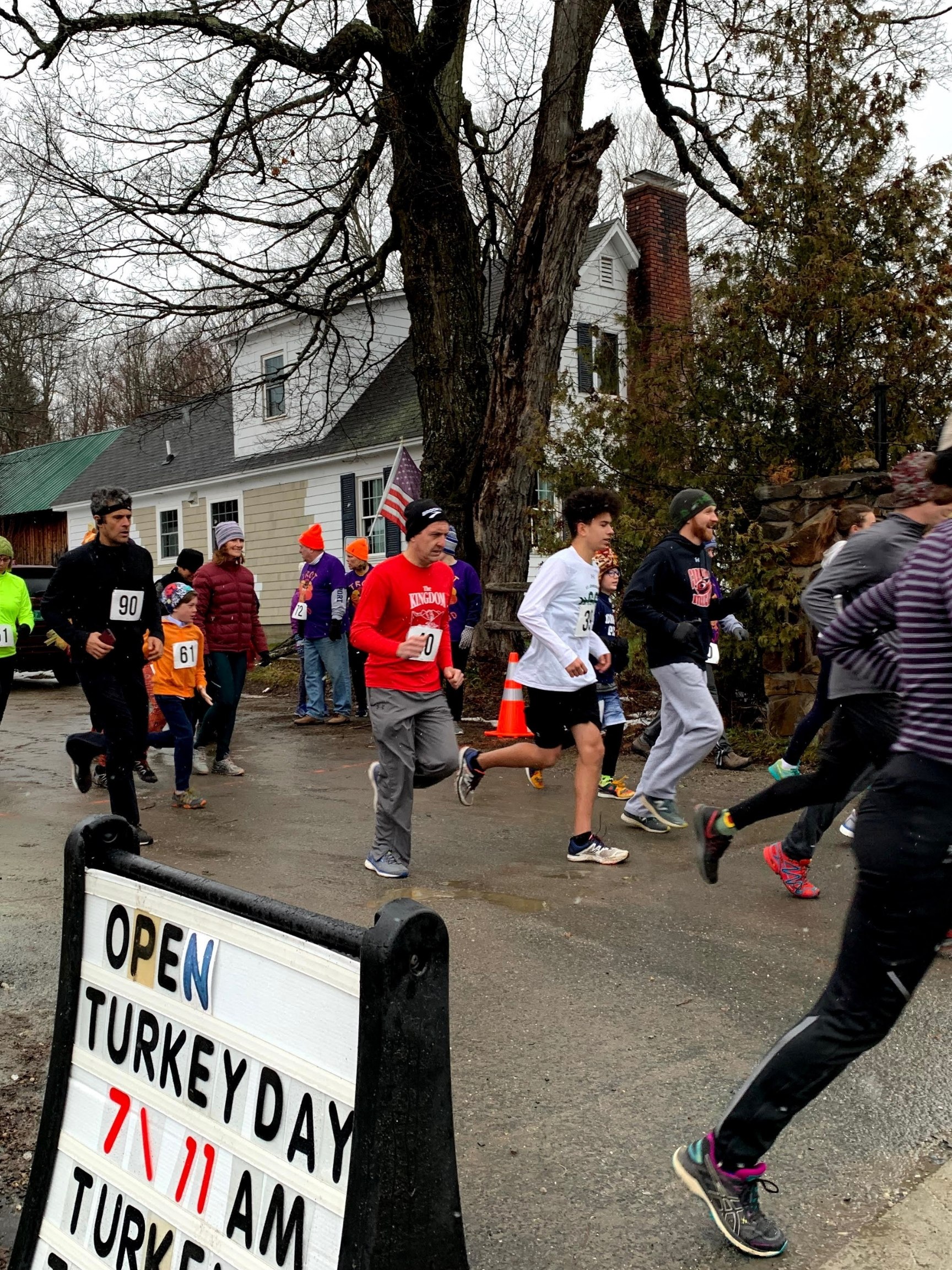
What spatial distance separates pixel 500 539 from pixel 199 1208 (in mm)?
12421

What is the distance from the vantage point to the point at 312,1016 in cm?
199

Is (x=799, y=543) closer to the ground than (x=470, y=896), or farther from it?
farther from it

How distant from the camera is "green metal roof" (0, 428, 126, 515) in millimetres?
36969

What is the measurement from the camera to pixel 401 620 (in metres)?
6.14

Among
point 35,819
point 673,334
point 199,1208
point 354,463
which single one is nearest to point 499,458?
point 673,334

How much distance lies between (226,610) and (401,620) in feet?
11.8

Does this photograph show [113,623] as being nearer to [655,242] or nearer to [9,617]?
[9,617]

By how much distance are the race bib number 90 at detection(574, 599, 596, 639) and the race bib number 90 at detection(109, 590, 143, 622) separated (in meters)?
2.65

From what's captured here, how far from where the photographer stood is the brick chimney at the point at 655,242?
24609 millimetres

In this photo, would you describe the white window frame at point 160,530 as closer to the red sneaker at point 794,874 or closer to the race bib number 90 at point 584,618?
the race bib number 90 at point 584,618

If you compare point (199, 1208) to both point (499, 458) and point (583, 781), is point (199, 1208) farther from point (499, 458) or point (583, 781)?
point (499, 458)

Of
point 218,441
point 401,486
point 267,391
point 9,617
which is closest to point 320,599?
point 401,486

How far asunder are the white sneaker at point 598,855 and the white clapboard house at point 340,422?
15.1 meters

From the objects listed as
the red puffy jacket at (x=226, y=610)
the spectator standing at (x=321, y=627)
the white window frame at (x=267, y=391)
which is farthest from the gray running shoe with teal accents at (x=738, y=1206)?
the white window frame at (x=267, y=391)
